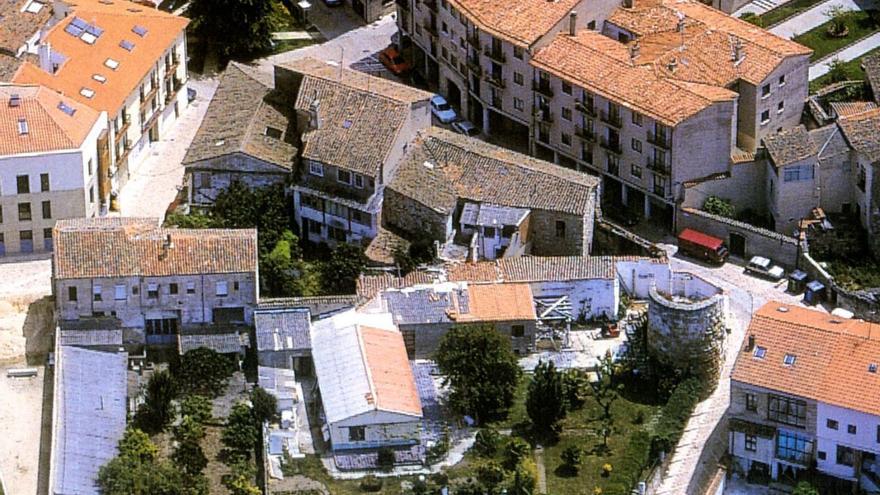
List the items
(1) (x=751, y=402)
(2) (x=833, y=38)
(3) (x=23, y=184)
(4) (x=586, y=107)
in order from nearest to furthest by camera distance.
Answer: (1) (x=751, y=402) → (3) (x=23, y=184) → (4) (x=586, y=107) → (2) (x=833, y=38)

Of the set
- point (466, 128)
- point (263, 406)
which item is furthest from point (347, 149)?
point (263, 406)

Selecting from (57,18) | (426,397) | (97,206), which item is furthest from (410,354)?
(57,18)

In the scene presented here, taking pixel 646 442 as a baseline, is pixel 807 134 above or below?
above

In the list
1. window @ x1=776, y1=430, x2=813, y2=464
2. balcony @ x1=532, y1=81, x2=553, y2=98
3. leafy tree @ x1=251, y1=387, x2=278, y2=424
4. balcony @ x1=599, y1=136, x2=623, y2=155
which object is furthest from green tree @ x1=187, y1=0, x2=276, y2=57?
window @ x1=776, y1=430, x2=813, y2=464

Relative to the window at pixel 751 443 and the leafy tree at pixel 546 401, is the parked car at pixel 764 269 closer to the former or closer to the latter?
the window at pixel 751 443

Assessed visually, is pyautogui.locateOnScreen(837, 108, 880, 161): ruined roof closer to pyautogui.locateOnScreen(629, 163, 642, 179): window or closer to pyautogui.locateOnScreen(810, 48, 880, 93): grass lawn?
pyautogui.locateOnScreen(810, 48, 880, 93): grass lawn

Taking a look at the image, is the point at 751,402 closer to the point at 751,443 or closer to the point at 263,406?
the point at 751,443

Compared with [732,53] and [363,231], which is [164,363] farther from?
[732,53]
